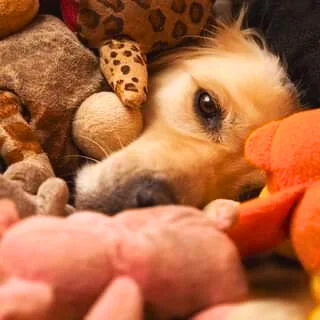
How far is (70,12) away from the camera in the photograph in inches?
45.6

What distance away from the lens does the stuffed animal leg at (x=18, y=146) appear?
87 centimetres

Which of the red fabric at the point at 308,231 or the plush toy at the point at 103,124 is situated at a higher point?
the red fabric at the point at 308,231

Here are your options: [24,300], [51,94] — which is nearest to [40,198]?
[24,300]

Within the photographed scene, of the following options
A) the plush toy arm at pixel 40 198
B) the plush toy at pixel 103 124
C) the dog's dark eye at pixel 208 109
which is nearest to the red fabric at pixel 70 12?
the plush toy at pixel 103 124

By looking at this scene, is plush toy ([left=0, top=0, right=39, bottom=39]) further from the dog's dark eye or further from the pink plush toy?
the pink plush toy

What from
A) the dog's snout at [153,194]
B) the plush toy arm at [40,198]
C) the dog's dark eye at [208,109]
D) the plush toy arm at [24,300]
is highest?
the plush toy arm at [24,300]

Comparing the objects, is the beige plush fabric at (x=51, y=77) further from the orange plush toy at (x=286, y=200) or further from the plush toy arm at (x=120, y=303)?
the plush toy arm at (x=120, y=303)

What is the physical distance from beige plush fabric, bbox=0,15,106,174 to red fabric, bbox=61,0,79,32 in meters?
0.02

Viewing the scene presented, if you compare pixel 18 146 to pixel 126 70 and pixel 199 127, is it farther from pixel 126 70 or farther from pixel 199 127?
pixel 199 127

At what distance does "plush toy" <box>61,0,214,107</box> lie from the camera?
1105mm

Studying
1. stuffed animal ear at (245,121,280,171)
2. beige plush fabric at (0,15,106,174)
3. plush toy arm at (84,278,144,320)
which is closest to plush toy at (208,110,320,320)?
stuffed animal ear at (245,121,280,171)

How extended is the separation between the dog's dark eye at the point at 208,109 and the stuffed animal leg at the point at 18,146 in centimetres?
38

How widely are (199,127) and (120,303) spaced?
0.73 metres

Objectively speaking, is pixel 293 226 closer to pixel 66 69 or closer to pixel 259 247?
pixel 259 247
